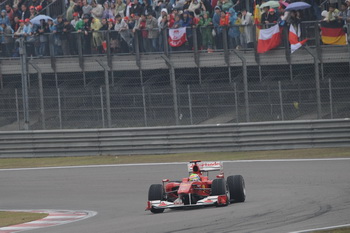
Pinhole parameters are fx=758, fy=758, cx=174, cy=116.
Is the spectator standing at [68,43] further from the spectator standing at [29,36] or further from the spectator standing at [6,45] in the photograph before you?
the spectator standing at [6,45]

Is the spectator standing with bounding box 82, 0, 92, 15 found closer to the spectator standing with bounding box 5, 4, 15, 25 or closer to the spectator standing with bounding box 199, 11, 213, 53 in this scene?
the spectator standing with bounding box 5, 4, 15, 25

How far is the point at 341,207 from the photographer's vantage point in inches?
413

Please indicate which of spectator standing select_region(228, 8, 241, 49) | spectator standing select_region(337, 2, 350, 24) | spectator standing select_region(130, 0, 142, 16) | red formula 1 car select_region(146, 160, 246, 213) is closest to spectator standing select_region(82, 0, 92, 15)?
spectator standing select_region(130, 0, 142, 16)

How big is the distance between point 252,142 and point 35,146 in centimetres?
622

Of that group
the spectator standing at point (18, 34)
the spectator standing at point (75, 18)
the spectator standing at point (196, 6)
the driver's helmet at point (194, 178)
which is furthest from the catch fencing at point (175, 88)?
the driver's helmet at point (194, 178)

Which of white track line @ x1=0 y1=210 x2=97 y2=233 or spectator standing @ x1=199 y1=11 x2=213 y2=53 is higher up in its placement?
spectator standing @ x1=199 y1=11 x2=213 y2=53

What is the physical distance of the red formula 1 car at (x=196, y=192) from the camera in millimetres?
11156

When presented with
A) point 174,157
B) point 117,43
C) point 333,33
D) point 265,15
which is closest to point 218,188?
point 174,157

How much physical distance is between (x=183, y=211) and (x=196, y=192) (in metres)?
0.40

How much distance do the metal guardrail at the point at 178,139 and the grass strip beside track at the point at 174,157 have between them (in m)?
0.19

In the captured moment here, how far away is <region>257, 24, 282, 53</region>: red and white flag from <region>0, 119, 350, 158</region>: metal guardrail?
2360 mm

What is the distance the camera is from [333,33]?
19.3 meters

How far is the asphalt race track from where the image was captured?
30.9 ft

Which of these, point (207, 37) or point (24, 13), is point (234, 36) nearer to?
point (207, 37)
